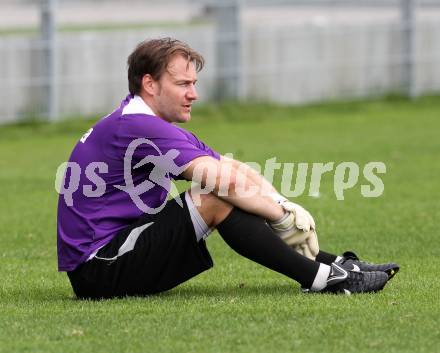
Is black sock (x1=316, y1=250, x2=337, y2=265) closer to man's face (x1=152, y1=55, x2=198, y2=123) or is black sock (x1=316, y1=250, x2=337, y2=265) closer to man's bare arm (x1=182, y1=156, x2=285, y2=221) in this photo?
man's bare arm (x1=182, y1=156, x2=285, y2=221)

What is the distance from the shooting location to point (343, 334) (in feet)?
17.9

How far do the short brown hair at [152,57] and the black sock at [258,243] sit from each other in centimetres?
84

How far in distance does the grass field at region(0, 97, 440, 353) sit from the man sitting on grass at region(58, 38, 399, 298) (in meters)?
0.15

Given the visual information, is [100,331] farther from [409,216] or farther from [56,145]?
[56,145]

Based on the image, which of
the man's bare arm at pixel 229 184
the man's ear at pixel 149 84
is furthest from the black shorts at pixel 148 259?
the man's ear at pixel 149 84

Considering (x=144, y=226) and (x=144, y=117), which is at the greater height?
(x=144, y=117)

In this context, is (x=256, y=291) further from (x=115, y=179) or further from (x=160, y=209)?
(x=115, y=179)

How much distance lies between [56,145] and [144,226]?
9813mm

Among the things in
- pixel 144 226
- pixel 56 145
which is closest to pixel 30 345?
pixel 144 226

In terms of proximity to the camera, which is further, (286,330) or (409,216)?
(409,216)

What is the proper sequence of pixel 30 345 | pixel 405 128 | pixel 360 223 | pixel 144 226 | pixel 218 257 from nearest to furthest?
pixel 30 345
pixel 144 226
pixel 218 257
pixel 360 223
pixel 405 128

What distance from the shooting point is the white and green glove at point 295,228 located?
6.34m

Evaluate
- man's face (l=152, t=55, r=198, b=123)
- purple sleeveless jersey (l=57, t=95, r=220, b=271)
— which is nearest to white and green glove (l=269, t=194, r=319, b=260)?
purple sleeveless jersey (l=57, t=95, r=220, b=271)

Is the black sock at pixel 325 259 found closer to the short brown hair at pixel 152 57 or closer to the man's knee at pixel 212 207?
the man's knee at pixel 212 207
